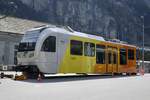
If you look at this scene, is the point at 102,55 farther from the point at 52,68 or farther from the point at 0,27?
the point at 0,27

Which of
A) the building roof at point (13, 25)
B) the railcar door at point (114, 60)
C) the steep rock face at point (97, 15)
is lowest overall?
the railcar door at point (114, 60)

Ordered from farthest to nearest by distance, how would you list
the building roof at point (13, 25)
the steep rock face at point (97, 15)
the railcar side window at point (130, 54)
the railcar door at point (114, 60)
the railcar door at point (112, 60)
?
the steep rock face at point (97, 15)
the building roof at point (13, 25)
the railcar side window at point (130, 54)
the railcar door at point (114, 60)
the railcar door at point (112, 60)

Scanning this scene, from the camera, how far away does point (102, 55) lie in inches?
918

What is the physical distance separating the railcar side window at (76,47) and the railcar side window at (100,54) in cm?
230

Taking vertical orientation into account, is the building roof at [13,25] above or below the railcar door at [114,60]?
above

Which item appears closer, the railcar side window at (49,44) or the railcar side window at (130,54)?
the railcar side window at (49,44)

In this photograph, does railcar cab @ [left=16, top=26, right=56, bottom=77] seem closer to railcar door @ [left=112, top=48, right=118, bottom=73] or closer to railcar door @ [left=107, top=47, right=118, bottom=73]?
railcar door @ [left=107, top=47, right=118, bottom=73]

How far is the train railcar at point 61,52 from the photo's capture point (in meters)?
18.2

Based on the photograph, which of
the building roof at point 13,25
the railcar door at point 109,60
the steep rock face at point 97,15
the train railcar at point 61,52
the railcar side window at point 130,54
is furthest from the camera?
the steep rock face at point 97,15

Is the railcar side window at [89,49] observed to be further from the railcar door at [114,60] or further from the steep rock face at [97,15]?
the steep rock face at [97,15]

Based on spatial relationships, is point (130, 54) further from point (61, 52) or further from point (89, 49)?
point (61, 52)

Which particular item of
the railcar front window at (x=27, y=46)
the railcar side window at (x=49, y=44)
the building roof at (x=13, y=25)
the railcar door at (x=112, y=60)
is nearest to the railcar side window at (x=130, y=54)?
the railcar door at (x=112, y=60)

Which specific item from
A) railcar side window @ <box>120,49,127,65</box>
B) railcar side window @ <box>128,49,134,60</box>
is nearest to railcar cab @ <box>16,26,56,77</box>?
railcar side window @ <box>120,49,127,65</box>

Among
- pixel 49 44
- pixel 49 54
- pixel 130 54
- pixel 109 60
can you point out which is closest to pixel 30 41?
pixel 49 44
